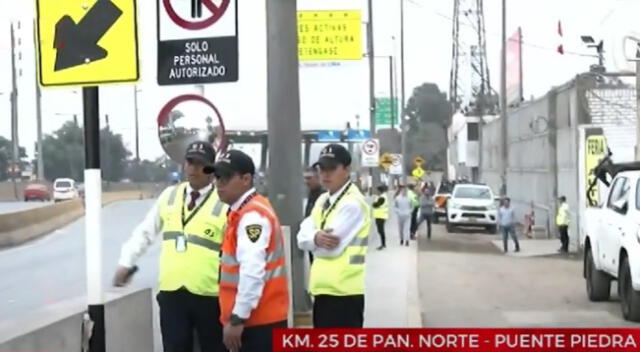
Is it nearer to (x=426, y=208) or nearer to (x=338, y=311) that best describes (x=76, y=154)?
(x=426, y=208)

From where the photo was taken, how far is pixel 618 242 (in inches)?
539

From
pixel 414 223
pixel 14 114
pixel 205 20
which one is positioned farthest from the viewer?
pixel 14 114

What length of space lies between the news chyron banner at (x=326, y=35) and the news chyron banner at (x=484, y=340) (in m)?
14.0

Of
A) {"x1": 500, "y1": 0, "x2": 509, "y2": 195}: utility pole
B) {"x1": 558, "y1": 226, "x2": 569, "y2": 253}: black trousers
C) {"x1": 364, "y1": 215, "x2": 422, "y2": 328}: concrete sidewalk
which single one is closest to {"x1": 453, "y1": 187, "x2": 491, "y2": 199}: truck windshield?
{"x1": 500, "y1": 0, "x2": 509, "y2": 195}: utility pole

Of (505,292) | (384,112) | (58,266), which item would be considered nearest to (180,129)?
(505,292)

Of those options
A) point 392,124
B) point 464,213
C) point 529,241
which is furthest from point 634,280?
point 392,124

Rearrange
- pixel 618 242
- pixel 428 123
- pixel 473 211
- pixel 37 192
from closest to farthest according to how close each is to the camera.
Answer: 1. pixel 618 242
2. pixel 473 211
3. pixel 37 192
4. pixel 428 123

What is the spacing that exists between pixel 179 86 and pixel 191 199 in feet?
6.88

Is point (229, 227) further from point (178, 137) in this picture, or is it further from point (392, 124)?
point (392, 124)

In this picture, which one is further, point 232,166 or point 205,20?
point 205,20

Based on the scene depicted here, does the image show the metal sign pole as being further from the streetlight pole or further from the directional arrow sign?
the streetlight pole

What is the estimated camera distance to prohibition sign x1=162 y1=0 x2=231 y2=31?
812 centimetres

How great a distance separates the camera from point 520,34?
5088cm

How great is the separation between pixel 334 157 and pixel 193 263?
3.68ft
